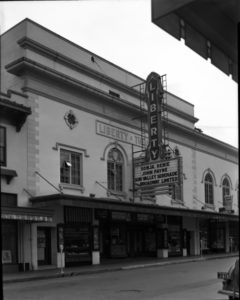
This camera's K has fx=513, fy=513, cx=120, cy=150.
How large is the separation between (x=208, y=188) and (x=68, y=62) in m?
18.7

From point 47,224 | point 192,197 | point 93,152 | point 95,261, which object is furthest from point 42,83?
point 192,197

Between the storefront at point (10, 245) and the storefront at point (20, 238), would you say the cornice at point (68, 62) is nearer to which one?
the storefront at point (20, 238)

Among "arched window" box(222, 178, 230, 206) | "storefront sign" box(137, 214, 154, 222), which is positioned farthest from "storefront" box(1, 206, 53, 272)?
"arched window" box(222, 178, 230, 206)

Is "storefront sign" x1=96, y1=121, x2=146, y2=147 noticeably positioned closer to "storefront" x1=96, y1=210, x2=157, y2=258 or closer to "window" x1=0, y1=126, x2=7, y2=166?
"storefront" x1=96, y1=210, x2=157, y2=258

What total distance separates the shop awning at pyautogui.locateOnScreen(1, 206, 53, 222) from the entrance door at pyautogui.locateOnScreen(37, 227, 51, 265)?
6.49 feet

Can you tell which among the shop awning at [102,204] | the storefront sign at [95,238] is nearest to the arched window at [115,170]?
the shop awning at [102,204]

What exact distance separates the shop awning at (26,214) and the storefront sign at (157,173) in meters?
7.19

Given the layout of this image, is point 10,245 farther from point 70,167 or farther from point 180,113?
point 180,113

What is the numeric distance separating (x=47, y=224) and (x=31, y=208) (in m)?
2.58

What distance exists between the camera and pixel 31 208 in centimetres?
2344

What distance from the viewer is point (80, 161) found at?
28.6 meters

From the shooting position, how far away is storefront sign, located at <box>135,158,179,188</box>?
91.8 feet

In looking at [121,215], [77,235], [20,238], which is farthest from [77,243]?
[20,238]

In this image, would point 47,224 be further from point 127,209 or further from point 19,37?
point 19,37
